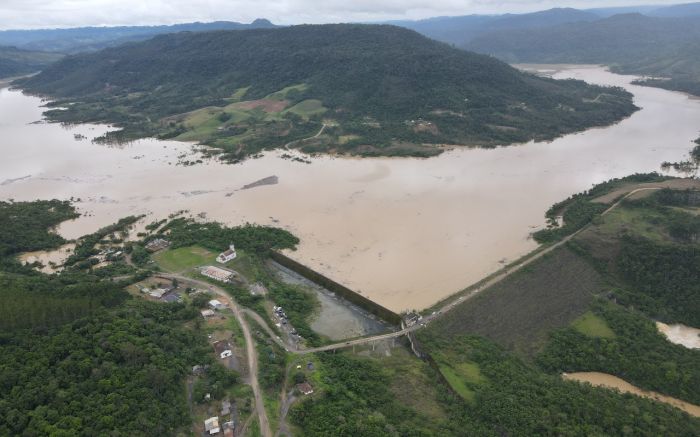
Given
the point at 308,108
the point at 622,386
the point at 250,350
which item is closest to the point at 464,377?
the point at 622,386

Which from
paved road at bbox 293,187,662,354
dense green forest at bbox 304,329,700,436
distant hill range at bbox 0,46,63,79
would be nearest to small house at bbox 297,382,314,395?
dense green forest at bbox 304,329,700,436

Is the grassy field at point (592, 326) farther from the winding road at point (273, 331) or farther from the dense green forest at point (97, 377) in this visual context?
the dense green forest at point (97, 377)

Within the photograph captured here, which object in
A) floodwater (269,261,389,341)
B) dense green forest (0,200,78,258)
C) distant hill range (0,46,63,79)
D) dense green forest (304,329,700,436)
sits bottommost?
floodwater (269,261,389,341)

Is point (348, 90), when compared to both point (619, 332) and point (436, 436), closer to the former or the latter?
point (619, 332)

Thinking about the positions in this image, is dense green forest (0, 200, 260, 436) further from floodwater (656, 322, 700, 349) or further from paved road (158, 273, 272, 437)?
floodwater (656, 322, 700, 349)

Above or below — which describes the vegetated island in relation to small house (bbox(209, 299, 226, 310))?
above

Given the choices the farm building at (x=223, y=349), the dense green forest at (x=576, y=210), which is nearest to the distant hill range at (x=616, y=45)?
the dense green forest at (x=576, y=210)

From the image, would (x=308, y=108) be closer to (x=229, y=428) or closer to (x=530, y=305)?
(x=530, y=305)
